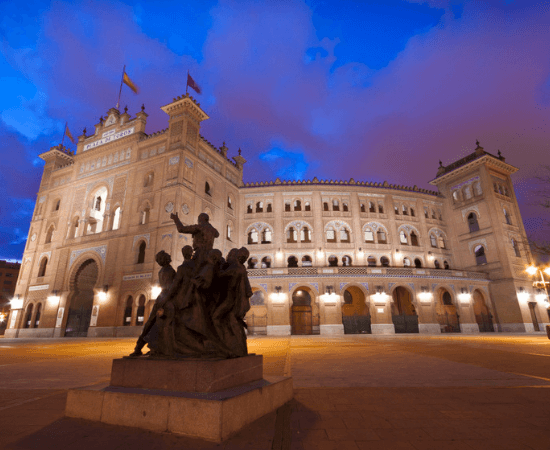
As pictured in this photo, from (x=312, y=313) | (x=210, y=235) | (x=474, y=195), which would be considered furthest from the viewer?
(x=474, y=195)

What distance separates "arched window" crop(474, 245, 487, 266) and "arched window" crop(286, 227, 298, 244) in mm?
19558

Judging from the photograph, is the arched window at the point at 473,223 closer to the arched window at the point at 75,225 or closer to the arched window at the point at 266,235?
the arched window at the point at 266,235

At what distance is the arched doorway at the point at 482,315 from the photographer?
2929 cm

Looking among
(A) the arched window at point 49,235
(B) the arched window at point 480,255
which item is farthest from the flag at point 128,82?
(B) the arched window at point 480,255

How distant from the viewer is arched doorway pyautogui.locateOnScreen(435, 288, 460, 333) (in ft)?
93.1

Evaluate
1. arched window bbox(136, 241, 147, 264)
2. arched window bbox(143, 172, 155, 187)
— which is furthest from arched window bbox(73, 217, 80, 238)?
arched window bbox(136, 241, 147, 264)

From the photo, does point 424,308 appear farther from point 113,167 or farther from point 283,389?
point 113,167

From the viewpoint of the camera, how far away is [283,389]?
3770mm

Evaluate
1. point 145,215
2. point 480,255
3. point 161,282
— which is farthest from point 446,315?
point 161,282

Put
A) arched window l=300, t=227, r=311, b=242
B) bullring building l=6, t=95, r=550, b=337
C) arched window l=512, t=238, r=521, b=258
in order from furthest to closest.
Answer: arched window l=300, t=227, r=311, b=242 → arched window l=512, t=238, r=521, b=258 → bullring building l=6, t=95, r=550, b=337

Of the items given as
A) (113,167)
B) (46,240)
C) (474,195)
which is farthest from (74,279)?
(474,195)

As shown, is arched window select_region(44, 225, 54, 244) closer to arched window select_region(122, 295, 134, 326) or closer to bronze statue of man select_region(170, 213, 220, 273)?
arched window select_region(122, 295, 134, 326)

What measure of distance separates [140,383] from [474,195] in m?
38.7

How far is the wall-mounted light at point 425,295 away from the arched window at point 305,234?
1156 centimetres
